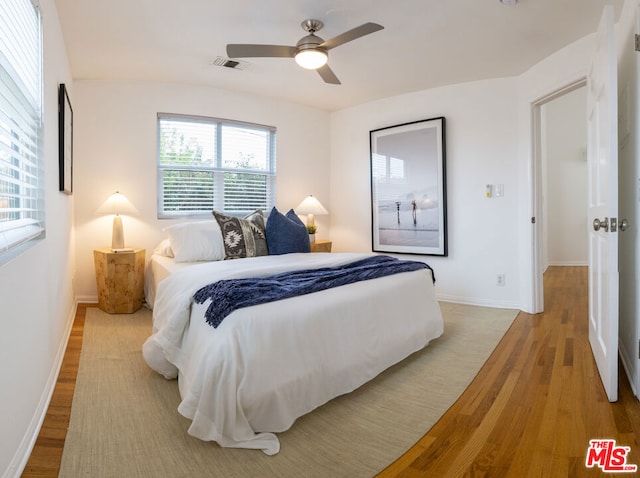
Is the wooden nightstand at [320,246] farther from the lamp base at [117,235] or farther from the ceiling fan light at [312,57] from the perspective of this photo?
the ceiling fan light at [312,57]

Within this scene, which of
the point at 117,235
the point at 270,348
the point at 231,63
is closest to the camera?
the point at 270,348

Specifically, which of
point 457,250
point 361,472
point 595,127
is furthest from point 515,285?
point 361,472

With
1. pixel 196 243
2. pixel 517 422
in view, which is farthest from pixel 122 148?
pixel 517 422

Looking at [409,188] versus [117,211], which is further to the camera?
[409,188]

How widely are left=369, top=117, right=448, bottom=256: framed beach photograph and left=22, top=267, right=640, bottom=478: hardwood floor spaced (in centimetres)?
194

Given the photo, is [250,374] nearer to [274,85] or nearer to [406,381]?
[406,381]

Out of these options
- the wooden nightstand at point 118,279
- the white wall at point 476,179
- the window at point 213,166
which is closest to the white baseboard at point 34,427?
the wooden nightstand at point 118,279

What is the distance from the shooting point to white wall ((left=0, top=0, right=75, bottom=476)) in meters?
1.36

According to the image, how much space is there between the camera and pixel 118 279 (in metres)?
→ 3.68

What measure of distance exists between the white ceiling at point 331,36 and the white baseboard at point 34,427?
242 centimetres

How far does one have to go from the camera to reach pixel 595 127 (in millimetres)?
2426

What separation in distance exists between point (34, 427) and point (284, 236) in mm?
2137

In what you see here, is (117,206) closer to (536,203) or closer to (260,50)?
(260,50)

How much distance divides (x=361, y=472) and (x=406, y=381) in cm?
88
